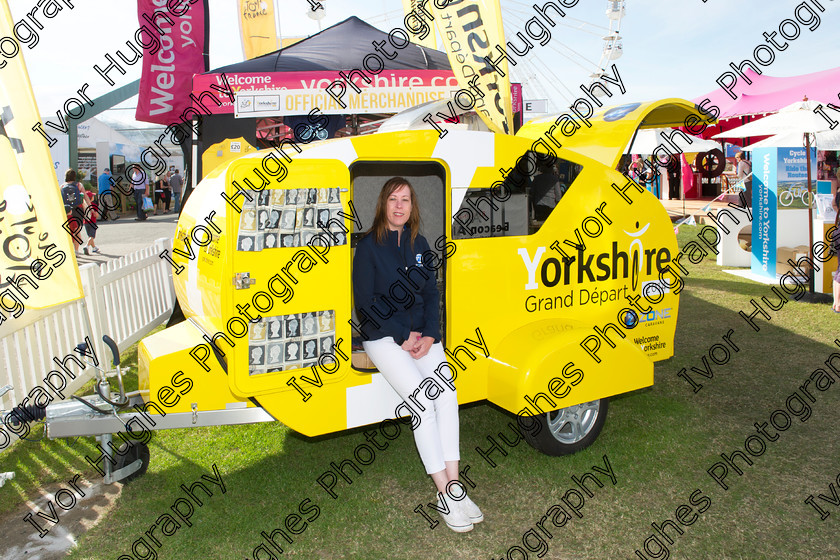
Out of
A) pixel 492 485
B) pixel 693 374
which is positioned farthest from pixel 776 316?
pixel 492 485

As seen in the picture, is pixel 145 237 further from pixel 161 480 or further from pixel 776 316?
pixel 776 316

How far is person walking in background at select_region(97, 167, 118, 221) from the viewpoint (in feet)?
63.1

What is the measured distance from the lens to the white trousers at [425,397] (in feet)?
11.1

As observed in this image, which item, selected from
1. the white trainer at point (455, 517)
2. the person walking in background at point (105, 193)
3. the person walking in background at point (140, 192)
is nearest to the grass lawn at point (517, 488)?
the white trainer at point (455, 517)

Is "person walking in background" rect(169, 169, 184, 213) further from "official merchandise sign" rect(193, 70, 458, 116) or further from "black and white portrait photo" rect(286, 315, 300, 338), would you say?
"black and white portrait photo" rect(286, 315, 300, 338)

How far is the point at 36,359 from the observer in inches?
186

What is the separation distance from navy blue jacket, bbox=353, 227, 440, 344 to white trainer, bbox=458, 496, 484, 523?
94 centimetres

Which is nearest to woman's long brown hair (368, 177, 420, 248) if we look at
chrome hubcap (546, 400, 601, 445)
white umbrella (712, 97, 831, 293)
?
chrome hubcap (546, 400, 601, 445)

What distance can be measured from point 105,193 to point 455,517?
19872 millimetres

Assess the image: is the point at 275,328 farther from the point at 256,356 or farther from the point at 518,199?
the point at 518,199

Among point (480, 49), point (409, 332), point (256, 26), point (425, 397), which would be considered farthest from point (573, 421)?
point (256, 26)

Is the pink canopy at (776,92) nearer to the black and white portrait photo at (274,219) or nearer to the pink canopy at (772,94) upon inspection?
the pink canopy at (772,94)

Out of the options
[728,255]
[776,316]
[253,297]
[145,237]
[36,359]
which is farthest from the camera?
[145,237]

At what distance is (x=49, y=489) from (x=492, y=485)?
2852mm
